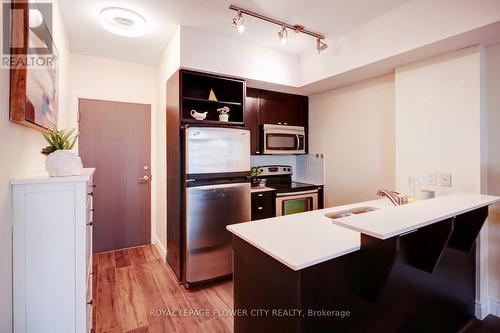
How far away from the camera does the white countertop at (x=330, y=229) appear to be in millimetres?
1073

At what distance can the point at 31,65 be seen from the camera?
1316mm

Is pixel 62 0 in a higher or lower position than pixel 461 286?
higher

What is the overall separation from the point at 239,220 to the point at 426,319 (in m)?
1.75

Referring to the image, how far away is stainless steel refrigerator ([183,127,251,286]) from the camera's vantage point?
2480 mm

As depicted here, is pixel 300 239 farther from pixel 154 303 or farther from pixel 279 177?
pixel 279 177

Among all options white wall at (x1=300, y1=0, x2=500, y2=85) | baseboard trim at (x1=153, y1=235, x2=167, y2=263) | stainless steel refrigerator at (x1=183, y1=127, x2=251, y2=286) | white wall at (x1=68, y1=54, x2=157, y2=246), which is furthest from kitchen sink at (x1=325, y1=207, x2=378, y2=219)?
white wall at (x1=68, y1=54, x2=157, y2=246)

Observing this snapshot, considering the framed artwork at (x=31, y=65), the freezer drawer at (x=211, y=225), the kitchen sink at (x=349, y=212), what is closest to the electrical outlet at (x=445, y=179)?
the kitchen sink at (x=349, y=212)

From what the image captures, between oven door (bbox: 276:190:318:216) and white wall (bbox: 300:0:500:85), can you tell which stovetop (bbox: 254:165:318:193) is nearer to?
oven door (bbox: 276:190:318:216)

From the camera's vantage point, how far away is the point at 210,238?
2604mm

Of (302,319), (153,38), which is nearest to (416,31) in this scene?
(302,319)

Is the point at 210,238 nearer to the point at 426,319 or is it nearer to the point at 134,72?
the point at 426,319

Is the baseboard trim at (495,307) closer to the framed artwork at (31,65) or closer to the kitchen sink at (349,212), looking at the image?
the kitchen sink at (349,212)

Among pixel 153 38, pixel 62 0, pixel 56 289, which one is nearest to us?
pixel 56 289

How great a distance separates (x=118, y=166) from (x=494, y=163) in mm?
4057
